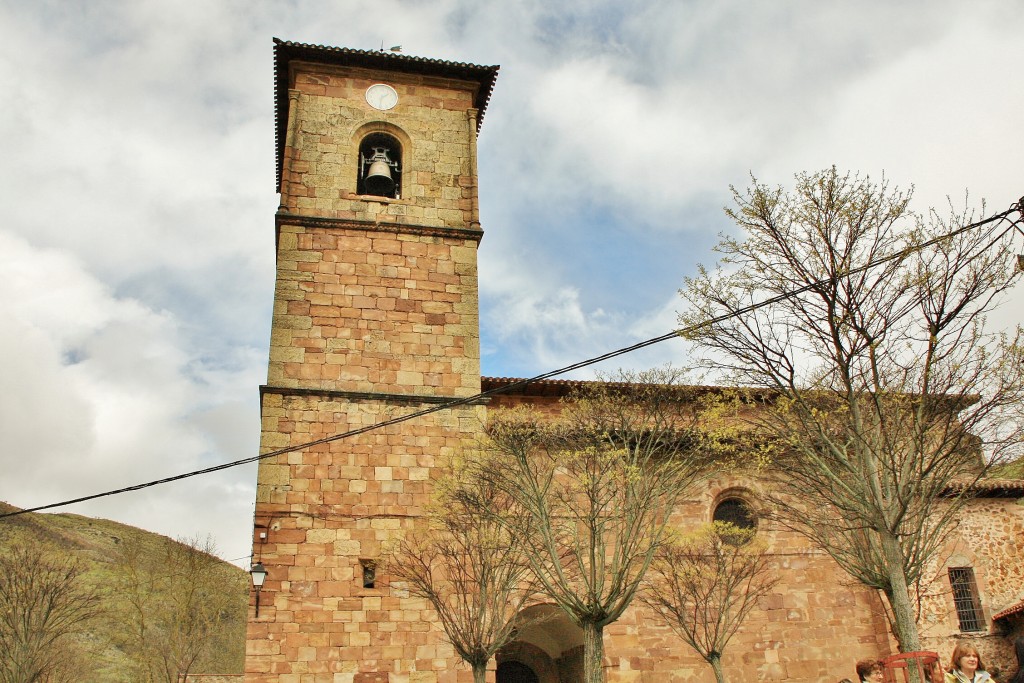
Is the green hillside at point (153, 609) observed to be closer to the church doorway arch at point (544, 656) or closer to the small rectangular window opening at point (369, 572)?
the church doorway arch at point (544, 656)

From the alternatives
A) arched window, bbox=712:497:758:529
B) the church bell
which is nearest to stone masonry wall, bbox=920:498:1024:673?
arched window, bbox=712:497:758:529

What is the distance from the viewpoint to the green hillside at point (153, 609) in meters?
27.8

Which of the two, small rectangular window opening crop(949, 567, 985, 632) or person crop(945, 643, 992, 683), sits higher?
small rectangular window opening crop(949, 567, 985, 632)

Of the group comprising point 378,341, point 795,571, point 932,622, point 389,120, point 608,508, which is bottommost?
point 932,622

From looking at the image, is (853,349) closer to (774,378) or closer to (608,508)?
(774,378)

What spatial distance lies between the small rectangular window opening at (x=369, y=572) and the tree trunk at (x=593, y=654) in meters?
4.16

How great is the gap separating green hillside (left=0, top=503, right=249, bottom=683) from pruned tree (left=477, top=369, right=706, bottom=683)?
1669cm

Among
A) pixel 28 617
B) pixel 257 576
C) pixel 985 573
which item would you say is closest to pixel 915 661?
pixel 257 576

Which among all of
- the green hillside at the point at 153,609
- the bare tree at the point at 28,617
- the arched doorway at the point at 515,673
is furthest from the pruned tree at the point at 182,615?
the arched doorway at the point at 515,673

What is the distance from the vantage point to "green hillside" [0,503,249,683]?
2778 cm

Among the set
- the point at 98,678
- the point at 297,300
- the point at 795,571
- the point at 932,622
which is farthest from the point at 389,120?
the point at 98,678

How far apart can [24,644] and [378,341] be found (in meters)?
12.8

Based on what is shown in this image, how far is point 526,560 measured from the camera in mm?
12633

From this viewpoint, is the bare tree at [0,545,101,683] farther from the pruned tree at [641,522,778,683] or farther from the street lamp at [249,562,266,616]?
the pruned tree at [641,522,778,683]
